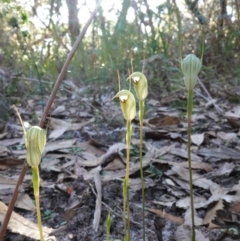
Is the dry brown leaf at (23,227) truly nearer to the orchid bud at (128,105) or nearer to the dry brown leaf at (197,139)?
the orchid bud at (128,105)

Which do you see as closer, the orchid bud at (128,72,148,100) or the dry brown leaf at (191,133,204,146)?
the orchid bud at (128,72,148,100)

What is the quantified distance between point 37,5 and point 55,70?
1.46 metres

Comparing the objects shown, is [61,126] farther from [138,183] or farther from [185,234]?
[185,234]

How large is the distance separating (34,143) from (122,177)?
2.75 feet

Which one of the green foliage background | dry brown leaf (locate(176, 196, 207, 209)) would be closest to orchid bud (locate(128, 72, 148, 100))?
dry brown leaf (locate(176, 196, 207, 209))

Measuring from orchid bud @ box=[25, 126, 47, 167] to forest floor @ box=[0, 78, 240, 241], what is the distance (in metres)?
0.32

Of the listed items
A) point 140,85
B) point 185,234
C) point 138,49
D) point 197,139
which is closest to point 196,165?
point 197,139

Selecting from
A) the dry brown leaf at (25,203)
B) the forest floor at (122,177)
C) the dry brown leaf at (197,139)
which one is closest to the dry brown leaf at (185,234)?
the forest floor at (122,177)

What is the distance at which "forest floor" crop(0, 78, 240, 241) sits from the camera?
1.07 meters

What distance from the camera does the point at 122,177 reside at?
1.43 m

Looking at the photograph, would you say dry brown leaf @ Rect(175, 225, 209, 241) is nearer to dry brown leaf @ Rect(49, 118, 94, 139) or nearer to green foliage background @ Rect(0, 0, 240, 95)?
dry brown leaf @ Rect(49, 118, 94, 139)

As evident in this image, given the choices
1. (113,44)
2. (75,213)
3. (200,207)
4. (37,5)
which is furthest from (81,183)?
(37,5)

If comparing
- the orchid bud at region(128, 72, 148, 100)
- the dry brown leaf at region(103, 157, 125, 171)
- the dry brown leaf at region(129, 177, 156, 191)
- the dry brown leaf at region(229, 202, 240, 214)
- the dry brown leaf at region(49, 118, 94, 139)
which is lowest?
the dry brown leaf at region(229, 202, 240, 214)

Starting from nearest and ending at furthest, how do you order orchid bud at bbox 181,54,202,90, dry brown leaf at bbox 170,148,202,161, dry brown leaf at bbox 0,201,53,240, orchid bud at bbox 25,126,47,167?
orchid bud at bbox 25,126,47,167 → orchid bud at bbox 181,54,202,90 → dry brown leaf at bbox 0,201,53,240 → dry brown leaf at bbox 170,148,202,161
